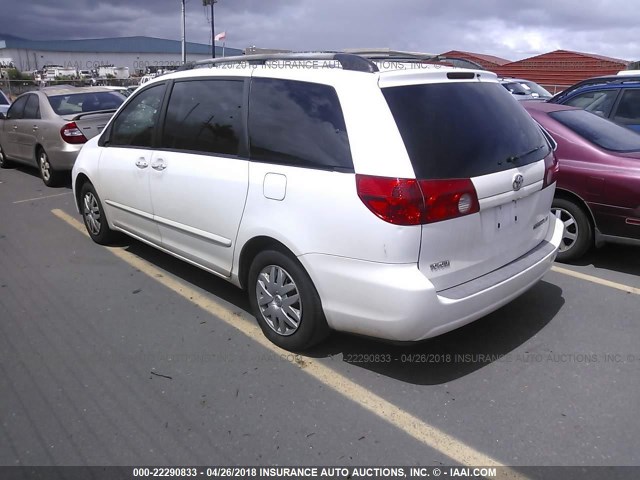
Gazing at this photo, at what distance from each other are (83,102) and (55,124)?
2.91 ft

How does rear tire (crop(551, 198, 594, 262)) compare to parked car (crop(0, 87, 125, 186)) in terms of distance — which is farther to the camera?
parked car (crop(0, 87, 125, 186))

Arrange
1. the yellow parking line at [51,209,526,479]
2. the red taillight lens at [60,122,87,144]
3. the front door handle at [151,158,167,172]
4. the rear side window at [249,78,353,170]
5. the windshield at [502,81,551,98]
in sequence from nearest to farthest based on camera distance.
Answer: the yellow parking line at [51,209,526,479] < the rear side window at [249,78,353,170] < the front door handle at [151,158,167,172] < the red taillight lens at [60,122,87,144] < the windshield at [502,81,551,98]

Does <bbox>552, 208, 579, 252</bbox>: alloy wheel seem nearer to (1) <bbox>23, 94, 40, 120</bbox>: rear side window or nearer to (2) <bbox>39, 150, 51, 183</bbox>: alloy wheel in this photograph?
(2) <bbox>39, 150, 51, 183</bbox>: alloy wheel

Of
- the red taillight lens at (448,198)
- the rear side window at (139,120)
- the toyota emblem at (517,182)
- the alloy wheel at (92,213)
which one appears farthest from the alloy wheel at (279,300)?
the alloy wheel at (92,213)

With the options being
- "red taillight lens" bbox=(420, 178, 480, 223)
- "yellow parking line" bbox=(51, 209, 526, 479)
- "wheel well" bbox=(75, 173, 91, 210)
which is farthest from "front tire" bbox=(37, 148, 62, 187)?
"red taillight lens" bbox=(420, 178, 480, 223)

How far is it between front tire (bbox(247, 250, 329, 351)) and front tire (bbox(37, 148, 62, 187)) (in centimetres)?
651

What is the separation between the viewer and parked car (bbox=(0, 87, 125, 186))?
8289 mm

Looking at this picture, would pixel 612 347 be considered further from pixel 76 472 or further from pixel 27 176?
pixel 27 176

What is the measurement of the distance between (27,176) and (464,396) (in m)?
9.59

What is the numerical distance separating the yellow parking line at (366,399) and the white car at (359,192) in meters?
0.17

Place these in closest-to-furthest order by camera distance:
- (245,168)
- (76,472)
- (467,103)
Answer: (76,472) < (467,103) < (245,168)

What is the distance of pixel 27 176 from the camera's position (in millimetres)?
9891

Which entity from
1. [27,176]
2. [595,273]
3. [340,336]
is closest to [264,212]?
[340,336]

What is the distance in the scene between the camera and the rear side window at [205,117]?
362cm
